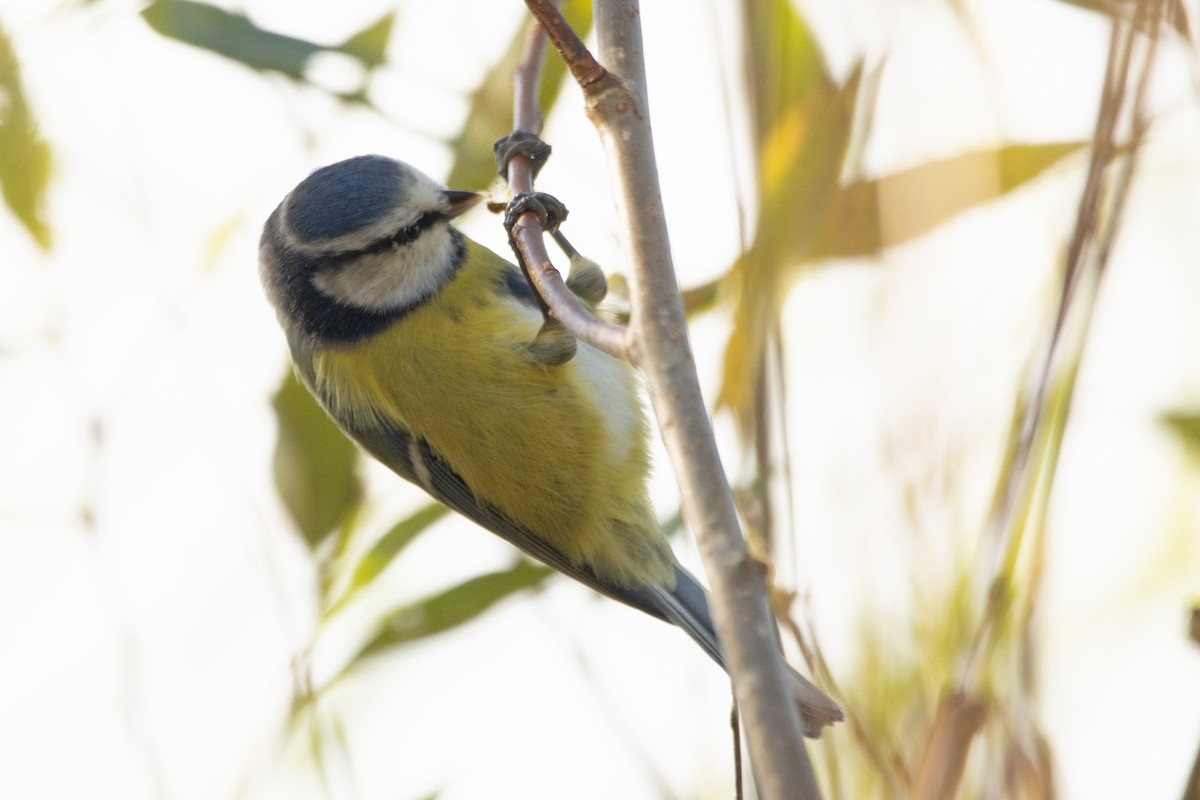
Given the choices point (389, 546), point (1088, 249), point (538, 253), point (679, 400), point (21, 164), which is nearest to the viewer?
point (679, 400)

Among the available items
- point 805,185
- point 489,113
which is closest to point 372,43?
point 489,113

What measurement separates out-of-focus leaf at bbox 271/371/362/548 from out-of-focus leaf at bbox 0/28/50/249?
1.33 ft

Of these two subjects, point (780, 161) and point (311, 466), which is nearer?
point (780, 161)

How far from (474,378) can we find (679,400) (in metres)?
1.05

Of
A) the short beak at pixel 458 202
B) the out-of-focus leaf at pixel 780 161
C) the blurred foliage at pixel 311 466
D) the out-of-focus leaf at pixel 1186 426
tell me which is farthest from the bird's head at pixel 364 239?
the out-of-focus leaf at pixel 1186 426

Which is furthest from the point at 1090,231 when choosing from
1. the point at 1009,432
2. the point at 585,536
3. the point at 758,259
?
the point at 585,536

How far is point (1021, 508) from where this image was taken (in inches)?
27.8

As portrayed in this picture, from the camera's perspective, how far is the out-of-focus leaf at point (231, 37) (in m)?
1.63

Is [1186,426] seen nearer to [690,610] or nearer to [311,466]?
[690,610]

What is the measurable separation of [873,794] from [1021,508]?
188 millimetres

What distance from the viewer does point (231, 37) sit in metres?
1.65

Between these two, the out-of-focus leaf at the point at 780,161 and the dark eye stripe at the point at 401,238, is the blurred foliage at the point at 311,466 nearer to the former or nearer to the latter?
the dark eye stripe at the point at 401,238

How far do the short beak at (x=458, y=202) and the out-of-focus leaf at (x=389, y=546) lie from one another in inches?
15.8

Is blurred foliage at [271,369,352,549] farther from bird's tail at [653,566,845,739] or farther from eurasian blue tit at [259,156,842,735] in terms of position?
bird's tail at [653,566,845,739]
